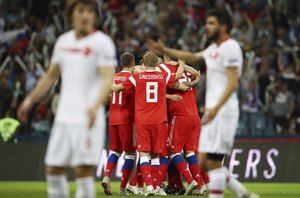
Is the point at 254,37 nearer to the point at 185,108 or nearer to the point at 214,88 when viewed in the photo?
the point at 185,108

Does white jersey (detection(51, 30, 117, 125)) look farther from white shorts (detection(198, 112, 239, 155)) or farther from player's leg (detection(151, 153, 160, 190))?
player's leg (detection(151, 153, 160, 190))

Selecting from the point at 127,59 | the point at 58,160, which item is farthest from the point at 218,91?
the point at 127,59

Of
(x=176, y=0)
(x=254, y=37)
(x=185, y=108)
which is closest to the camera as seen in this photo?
(x=185, y=108)

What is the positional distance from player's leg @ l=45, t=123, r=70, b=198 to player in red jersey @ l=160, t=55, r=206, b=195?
22.5 feet

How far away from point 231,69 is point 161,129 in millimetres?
5376

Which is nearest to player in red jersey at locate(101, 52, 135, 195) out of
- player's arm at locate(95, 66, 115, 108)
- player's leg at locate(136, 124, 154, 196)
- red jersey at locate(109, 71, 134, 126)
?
red jersey at locate(109, 71, 134, 126)

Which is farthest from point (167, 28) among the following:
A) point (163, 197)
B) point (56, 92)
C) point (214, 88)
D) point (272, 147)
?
point (214, 88)

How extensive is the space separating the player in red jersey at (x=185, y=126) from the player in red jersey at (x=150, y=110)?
52 centimetres

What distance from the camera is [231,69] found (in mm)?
10016

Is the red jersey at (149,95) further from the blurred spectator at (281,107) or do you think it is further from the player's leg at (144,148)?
the blurred spectator at (281,107)

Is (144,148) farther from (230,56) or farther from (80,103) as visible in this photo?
(80,103)

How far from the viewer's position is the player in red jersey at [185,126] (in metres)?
15.7

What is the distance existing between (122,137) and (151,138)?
2.48 ft

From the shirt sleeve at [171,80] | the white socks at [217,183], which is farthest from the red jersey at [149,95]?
the white socks at [217,183]
